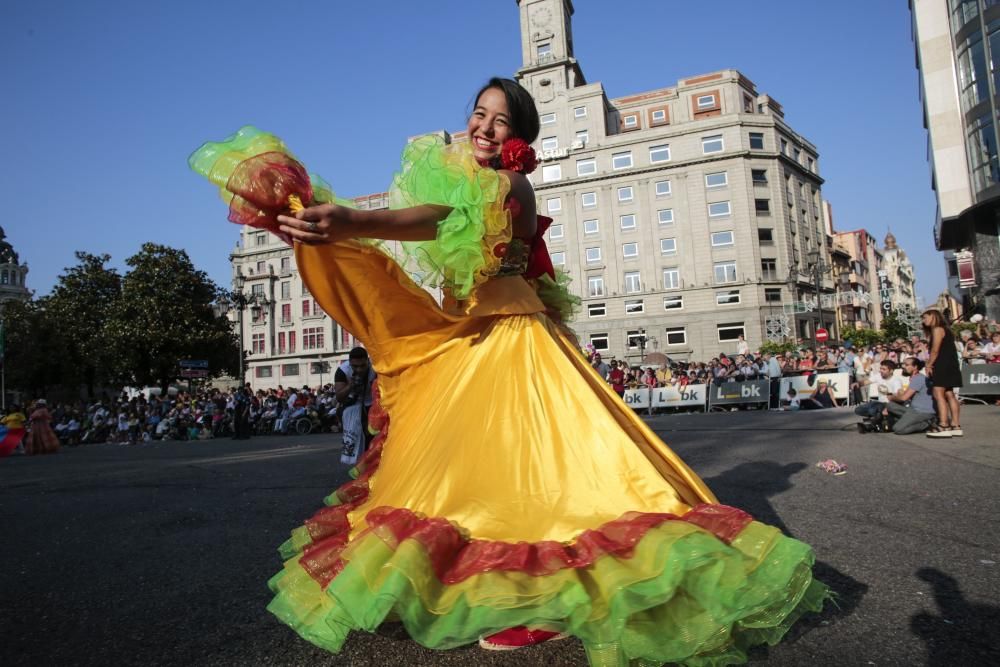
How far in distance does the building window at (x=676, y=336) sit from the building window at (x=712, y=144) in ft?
47.9

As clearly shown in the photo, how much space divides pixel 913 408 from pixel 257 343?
64120mm

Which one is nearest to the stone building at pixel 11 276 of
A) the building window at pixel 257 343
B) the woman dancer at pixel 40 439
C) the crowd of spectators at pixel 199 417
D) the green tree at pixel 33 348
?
the building window at pixel 257 343

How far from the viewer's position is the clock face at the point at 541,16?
177 ft

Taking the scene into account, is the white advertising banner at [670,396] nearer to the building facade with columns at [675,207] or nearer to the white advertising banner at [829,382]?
the white advertising banner at [829,382]

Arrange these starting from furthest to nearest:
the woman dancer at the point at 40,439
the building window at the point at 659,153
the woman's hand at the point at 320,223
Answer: the building window at the point at 659,153 < the woman dancer at the point at 40,439 < the woman's hand at the point at 320,223

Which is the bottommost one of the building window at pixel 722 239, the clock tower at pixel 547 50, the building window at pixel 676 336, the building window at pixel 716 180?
the building window at pixel 676 336

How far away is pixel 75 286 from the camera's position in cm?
3744

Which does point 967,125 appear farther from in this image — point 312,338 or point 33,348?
point 312,338

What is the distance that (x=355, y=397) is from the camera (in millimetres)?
5836

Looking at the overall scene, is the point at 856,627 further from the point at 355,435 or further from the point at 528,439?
the point at 355,435

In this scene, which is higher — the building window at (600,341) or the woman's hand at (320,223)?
the building window at (600,341)

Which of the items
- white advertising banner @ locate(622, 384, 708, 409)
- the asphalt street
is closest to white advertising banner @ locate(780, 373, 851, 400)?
white advertising banner @ locate(622, 384, 708, 409)

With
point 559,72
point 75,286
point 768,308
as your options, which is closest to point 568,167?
point 559,72

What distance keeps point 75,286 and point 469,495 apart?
146 ft
